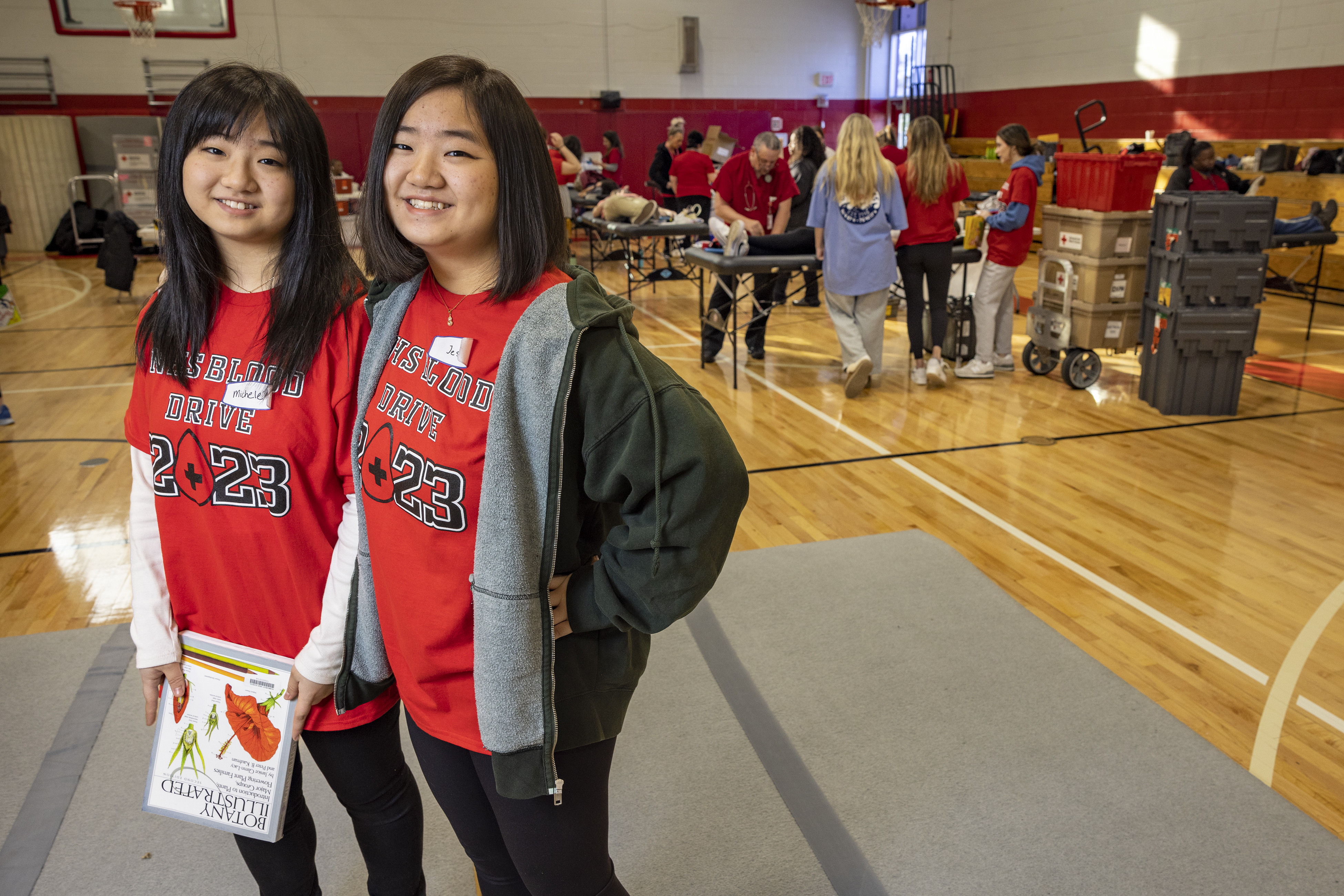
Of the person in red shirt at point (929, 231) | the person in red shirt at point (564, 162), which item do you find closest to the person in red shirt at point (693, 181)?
the person in red shirt at point (564, 162)

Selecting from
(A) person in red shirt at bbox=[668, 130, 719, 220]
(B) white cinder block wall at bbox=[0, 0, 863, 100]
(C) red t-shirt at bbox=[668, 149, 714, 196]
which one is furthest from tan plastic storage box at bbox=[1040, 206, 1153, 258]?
(B) white cinder block wall at bbox=[0, 0, 863, 100]

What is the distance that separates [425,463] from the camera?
42.6 inches

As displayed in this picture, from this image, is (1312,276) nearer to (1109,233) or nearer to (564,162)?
(1109,233)

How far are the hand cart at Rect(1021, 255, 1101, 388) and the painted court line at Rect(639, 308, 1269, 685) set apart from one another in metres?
1.55

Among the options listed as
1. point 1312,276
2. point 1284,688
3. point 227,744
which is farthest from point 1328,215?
point 227,744

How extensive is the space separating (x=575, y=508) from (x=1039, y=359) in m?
5.48

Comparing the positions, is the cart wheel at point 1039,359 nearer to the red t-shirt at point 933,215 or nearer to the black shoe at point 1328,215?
the red t-shirt at point 933,215

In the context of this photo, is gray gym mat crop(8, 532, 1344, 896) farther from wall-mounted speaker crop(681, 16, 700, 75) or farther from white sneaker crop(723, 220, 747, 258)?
wall-mounted speaker crop(681, 16, 700, 75)

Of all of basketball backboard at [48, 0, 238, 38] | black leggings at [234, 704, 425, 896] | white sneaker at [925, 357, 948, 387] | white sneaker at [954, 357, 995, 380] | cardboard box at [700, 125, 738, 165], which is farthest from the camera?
basketball backboard at [48, 0, 238, 38]

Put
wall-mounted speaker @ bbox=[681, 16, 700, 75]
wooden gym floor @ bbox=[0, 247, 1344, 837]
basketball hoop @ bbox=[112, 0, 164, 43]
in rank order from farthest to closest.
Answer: wall-mounted speaker @ bbox=[681, 16, 700, 75] < basketball hoop @ bbox=[112, 0, 164, 43] < wooden gym floor @ bbox=[0, 247, 1344, 837]

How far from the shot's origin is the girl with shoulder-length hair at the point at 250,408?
4.06 feet

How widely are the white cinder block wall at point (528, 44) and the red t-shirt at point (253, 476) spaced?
12.5 metres

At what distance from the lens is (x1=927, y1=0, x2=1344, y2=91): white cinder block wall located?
29.6 ft

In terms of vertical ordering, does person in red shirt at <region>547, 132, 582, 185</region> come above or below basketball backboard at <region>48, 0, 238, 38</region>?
below
